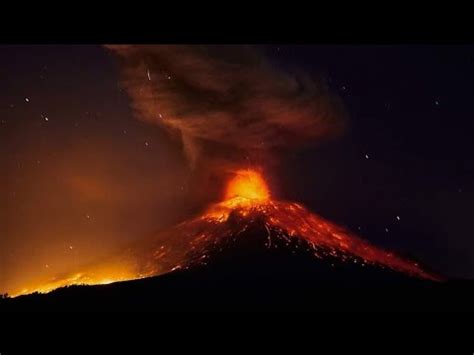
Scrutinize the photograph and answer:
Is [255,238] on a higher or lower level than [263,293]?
higher

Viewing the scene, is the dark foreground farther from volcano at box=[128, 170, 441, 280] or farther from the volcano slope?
volcano at box=[128, 170, 441, 280]

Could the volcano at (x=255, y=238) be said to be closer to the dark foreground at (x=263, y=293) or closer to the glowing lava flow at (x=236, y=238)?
the glowing lava flow at (x=236, y=238)

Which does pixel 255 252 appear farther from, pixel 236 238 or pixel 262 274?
pixel 262 274

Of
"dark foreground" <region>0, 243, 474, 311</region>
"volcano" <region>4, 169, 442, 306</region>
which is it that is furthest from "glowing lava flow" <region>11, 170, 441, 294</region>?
"dark foreground" <region>0, 243, 474, 311</region>

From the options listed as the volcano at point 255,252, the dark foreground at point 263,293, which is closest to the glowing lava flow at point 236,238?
the volcano at point 255,252

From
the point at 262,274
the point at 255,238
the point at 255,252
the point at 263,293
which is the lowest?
the point at 263,293

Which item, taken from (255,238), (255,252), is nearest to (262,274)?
(255,252)
